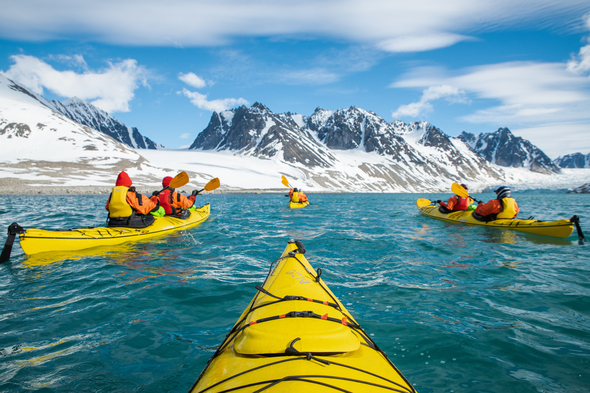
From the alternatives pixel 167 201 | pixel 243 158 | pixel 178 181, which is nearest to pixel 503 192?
pixel 178 181

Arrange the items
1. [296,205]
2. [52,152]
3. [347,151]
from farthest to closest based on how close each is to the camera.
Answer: [347,151] → [52,152] → [296,205]

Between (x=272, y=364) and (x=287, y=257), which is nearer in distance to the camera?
(x=272, y=364)

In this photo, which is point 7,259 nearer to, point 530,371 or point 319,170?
point 530,371

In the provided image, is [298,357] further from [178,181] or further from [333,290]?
[178,181]

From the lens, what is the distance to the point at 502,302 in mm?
4809

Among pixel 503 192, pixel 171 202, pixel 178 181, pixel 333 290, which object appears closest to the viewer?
pixel 333 290

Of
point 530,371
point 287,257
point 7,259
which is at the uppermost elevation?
point 287,257

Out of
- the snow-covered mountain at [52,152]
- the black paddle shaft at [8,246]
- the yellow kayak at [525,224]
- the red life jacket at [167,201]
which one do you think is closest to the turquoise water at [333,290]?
the black paddle shaft at [8,246]

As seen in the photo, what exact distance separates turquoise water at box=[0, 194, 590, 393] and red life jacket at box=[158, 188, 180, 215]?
334cm

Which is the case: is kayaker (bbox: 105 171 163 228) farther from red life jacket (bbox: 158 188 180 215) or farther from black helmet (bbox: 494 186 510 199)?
black helmet (bbox: 494 186 510 199)

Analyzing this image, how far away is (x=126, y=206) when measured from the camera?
8.82m

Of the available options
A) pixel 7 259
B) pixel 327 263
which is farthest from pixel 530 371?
pixel 7 259

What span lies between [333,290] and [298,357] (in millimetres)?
3354

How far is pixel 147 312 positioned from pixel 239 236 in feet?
21.0
